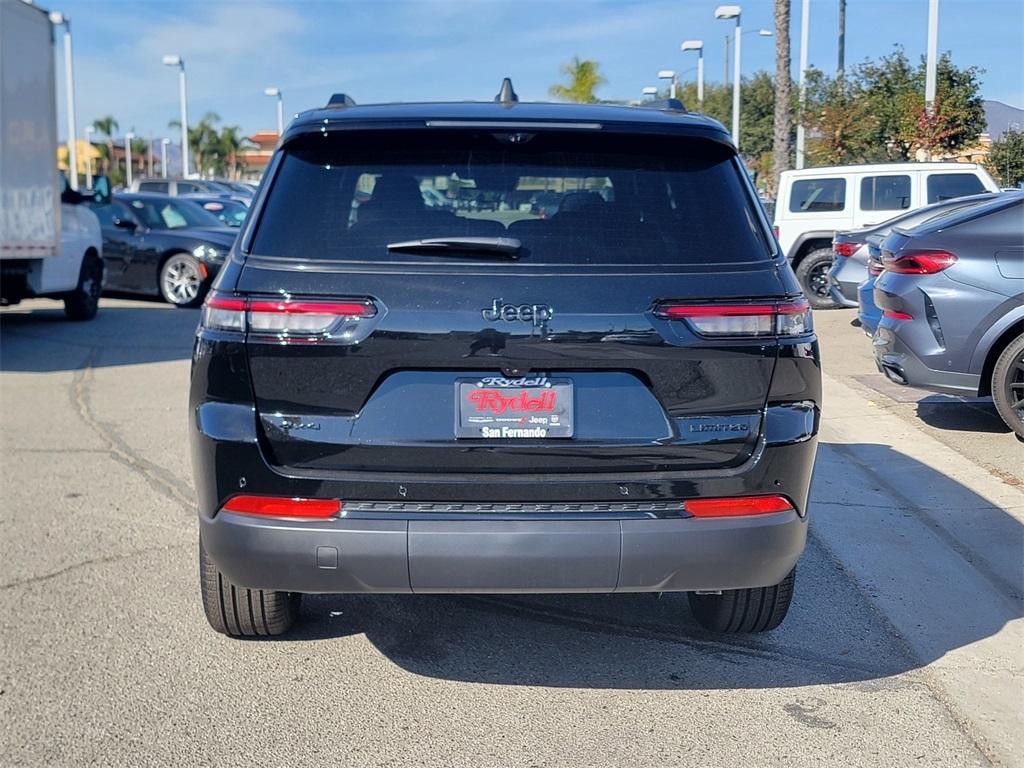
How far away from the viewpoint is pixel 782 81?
25312 mm

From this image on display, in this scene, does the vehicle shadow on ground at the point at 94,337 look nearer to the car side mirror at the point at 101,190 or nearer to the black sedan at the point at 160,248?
the black sedan at the point at 160,248

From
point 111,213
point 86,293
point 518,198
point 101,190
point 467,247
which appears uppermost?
point 101,190

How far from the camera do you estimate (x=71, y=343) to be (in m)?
12.6

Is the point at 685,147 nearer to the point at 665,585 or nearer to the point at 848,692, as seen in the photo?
the point at 665,585

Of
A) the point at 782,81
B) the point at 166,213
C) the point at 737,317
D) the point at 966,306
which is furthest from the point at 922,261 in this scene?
the point at 782,81

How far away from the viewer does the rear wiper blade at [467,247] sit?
10.9ft

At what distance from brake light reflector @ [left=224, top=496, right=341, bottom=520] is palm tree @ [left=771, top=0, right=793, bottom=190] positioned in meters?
23.3

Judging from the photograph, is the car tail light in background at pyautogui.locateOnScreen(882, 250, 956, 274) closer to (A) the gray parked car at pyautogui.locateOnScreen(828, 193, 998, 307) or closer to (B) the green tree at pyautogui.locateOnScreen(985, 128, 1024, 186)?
(B) the green tree at pyautogui.locateOnScreen(985, 128, 1024, 186)

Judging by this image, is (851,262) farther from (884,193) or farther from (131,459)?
(131,459)

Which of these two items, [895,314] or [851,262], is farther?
[851,262]

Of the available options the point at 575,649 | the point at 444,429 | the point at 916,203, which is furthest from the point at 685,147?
the point at 916,203

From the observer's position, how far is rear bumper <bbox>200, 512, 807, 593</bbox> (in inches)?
127

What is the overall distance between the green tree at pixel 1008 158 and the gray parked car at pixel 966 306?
5.09 meters

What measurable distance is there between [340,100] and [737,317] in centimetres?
165
